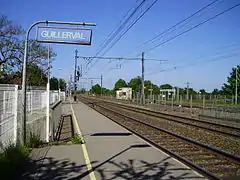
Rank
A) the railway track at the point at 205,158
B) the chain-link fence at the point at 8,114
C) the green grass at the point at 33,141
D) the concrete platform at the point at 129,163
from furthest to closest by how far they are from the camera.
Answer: the green grass at the point at 33,141 → the chain-link fence at the point at 8,114 → the railway track at the point at 205,158 → the concrete platform at the point at 129,163

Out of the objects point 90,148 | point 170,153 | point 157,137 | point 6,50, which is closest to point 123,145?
point 90,148

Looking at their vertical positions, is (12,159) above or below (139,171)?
above

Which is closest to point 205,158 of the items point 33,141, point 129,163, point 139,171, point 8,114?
point 129,163

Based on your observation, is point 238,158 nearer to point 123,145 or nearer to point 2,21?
point 123,145

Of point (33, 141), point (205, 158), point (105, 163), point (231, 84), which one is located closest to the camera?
point (105, 163)

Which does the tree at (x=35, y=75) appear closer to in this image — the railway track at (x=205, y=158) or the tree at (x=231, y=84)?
the railway track at (x=205, y=158)

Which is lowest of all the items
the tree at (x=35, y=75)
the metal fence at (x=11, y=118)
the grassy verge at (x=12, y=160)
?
the grassy verge at (x=12, y=160)

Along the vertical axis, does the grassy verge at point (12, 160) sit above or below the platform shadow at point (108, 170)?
above

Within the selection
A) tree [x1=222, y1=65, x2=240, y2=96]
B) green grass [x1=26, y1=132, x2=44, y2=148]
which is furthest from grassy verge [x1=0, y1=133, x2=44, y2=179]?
tree [x1=222, y1=65, x2=240, y2=96]

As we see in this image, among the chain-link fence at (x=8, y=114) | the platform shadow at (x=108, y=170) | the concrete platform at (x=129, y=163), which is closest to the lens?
the platform shadow at (x=108, y=170)

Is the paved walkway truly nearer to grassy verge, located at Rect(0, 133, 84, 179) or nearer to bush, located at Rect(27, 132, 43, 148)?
grassy verge, located at Rect(0, 133, 84, 179)

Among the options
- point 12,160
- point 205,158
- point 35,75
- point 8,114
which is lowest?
point 205,158

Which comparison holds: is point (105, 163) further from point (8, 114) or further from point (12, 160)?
point (8, 114)

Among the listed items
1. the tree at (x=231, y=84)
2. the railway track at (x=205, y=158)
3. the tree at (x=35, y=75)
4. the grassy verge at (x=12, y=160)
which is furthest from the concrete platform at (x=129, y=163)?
the tree at (x=231, y=84)
